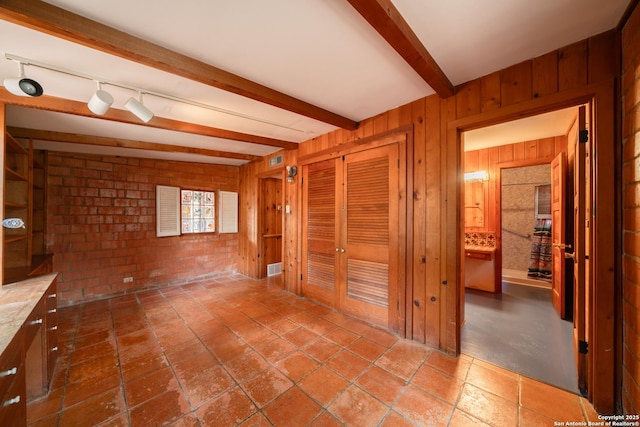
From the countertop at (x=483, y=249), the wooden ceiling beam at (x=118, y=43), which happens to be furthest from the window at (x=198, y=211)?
the countertop at (x=483, y=249)

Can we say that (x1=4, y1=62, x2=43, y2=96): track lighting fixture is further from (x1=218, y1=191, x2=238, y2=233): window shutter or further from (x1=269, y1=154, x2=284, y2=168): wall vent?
(x1=218, y1=191, x2=238, y2=233): window shutter

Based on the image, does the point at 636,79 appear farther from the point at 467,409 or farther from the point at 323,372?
the point at 323,372

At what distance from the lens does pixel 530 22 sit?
1.38 metres

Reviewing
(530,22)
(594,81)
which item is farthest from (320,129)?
(594,81)

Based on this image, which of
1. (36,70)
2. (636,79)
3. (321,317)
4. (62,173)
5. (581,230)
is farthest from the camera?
(62,173)

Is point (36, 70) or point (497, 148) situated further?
point (497, 148)

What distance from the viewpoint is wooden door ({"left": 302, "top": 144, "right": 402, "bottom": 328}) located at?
8.25ft

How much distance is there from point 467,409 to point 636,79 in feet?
7.15

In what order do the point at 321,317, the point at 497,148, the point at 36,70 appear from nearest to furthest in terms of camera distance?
the point at 36,70
the point at 321,317
the point at 497,148

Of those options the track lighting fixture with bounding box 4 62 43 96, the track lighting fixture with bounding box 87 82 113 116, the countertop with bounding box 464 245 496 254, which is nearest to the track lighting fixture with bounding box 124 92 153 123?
the track lighting fixture with bounding box 87 82 113 116

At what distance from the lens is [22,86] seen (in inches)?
60.5

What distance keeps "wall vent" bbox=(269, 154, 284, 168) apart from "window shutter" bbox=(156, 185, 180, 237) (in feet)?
6.21

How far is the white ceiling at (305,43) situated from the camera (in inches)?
49.3

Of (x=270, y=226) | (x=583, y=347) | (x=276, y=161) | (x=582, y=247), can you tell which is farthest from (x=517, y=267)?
(x=276, y=161)
